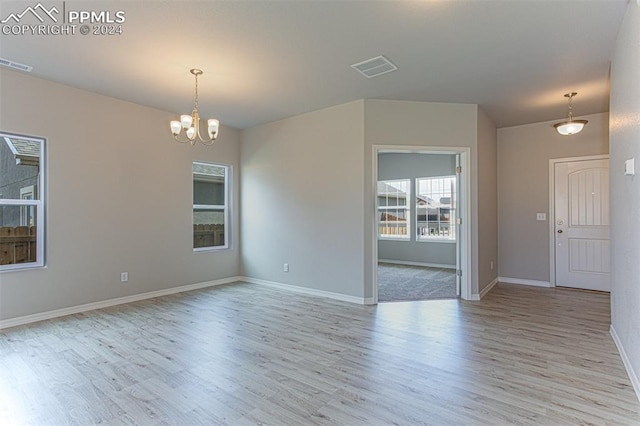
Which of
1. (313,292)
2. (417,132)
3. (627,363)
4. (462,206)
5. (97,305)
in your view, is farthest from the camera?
(313,292)

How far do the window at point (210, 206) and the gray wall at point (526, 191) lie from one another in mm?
4923

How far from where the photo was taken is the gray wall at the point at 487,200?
484cm

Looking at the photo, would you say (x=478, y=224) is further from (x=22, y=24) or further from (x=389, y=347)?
(x=22, y=24)

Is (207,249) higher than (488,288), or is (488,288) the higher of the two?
(207,249)

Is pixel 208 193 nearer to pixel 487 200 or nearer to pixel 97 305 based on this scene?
pixel 97 305

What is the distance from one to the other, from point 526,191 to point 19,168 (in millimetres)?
7209

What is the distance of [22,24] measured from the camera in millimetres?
2752

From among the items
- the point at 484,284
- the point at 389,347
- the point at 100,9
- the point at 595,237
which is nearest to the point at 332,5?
the point at 100,9

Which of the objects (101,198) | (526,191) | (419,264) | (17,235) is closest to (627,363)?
(526,191)

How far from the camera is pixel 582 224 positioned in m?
5.24

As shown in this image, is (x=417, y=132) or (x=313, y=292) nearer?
(x=417, y=132)

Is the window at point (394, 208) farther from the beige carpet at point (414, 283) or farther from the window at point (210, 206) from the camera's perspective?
the window at point (210, 206)

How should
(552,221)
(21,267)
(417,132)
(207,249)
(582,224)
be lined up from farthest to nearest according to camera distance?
1. (207,249)
2. (552,221)
3. (582,224)
4. (417,132)
5. (21,267)

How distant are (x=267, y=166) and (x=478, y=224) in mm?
3417
